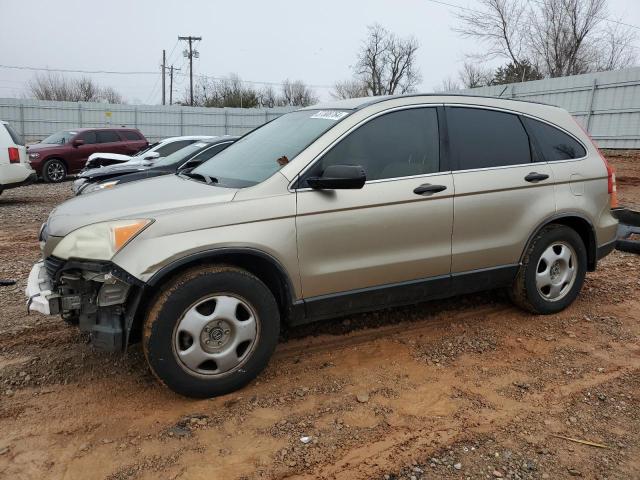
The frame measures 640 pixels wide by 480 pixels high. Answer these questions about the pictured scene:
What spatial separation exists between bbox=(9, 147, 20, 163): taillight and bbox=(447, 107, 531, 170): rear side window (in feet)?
31.8

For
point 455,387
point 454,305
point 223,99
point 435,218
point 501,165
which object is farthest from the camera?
point 223,99

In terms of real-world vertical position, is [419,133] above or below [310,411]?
above

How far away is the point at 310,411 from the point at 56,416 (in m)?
1.45

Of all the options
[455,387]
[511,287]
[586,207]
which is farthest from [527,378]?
[586,207]

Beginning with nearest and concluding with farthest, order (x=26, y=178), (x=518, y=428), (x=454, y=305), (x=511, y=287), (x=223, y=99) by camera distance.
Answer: (x=518, y=428) → (x=511, y=287) → (x=454, y=305) → (x=26, y=178) → (x=223, y=99)

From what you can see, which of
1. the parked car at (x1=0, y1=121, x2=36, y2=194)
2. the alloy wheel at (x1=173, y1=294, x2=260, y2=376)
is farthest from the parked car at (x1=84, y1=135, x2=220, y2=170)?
the alloy wheel at (x1=173, y1=294, x2=260, y2=376)

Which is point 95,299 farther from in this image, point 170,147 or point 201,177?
point 170,147

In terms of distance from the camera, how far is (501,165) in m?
3.95

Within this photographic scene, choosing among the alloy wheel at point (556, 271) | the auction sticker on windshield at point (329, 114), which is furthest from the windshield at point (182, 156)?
the alloy wheel at point (556, 271)

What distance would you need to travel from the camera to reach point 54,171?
606 inches

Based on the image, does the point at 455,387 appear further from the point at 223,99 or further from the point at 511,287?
the point at 223,99

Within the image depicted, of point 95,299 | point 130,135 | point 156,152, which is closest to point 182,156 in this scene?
point 156,152

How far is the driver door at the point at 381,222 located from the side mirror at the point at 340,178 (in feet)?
0.23

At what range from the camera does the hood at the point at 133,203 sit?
2.93 metres
